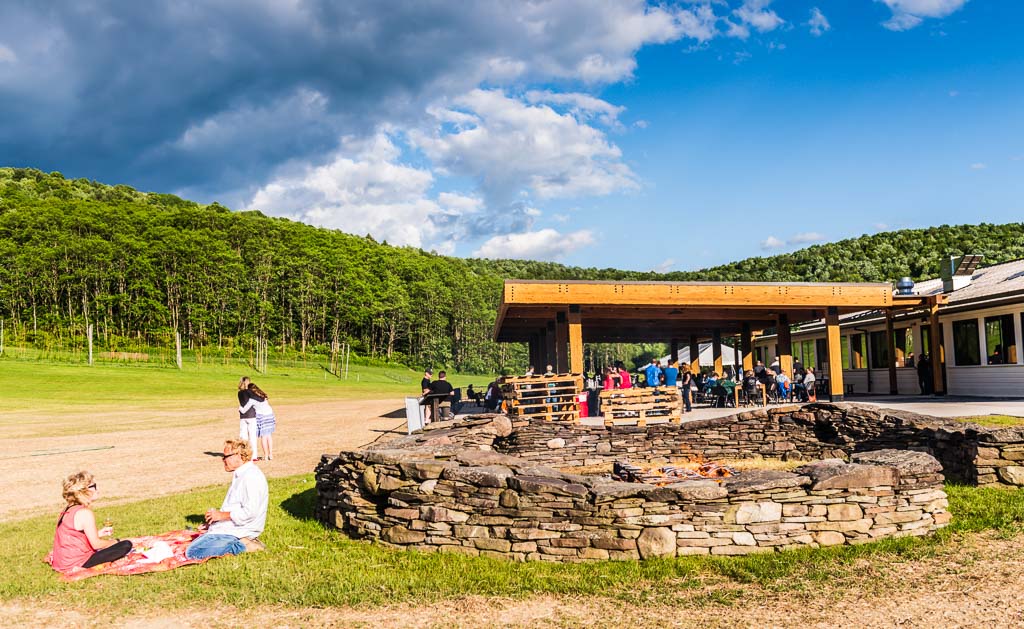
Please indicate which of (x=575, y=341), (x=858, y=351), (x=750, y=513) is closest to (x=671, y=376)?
(x=575, y=341)

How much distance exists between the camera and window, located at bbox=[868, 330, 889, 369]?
24.7 metres

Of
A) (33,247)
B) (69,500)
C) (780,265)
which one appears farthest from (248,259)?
(69,500)

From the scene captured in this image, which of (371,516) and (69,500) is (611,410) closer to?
(371,516)

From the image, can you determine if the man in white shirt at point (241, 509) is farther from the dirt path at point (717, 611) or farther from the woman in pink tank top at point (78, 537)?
the dirt path at point (717, 611)

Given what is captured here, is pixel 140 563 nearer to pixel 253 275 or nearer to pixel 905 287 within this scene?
pixel 905 287

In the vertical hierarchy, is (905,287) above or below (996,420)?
above

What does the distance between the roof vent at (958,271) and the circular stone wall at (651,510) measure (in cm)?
2036

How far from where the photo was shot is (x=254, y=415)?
12961 millimetres

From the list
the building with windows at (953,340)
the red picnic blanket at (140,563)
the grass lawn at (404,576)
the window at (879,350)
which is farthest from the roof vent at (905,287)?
the red picnic blanket at (140,563)

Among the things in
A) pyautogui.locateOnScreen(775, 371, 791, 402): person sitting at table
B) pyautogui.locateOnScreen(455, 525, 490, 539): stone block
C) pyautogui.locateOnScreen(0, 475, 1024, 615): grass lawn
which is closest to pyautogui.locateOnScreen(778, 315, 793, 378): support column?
pyautogui.locateOnScreen(775, 371, 791, 402): person sitting at table

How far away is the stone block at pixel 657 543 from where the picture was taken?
19.4 ft

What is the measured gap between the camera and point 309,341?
247 ft

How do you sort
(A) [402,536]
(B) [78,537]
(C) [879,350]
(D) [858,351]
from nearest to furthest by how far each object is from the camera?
1. (B) [78,537]
2. (A) [402,536]
3. (C) [879,350]
4. (D) [858,351]

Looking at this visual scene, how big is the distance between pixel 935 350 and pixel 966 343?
2.71 feet
